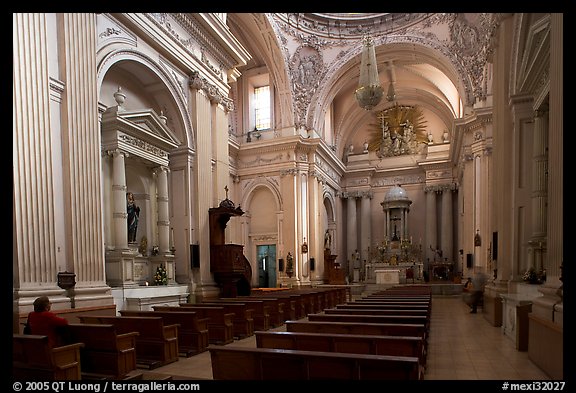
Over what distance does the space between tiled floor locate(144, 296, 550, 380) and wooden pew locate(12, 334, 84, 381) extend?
122 centimetres

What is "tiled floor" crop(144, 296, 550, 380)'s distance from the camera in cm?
464

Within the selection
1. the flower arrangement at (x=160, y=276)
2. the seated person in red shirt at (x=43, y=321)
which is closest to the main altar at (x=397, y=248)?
the flower arrangement at (x=160, y=276)

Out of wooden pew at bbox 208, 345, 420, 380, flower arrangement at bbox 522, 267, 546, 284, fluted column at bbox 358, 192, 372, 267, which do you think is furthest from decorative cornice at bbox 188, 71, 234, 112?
fluted column at bbox 358, 192, 372, 267

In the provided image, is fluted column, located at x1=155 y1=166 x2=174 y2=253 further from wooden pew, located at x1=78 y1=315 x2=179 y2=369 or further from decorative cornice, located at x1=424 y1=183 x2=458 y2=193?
decorative cornice, located at x1=424 y1=183 x2=458 y2=193

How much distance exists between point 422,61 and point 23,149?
1972 centimetres

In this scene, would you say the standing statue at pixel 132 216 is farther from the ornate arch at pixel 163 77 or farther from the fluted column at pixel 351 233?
the fluted column at pixel 351 233

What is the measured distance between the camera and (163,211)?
1063 cm

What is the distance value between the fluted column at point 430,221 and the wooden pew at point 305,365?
2317cm

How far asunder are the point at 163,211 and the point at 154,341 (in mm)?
5627

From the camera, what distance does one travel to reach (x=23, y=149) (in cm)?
600

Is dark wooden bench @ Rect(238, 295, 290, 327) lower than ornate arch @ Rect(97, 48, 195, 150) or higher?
lower

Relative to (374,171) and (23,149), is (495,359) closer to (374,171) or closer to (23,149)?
(23,149)

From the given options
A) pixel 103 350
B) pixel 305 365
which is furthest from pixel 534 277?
pixel 103 350
